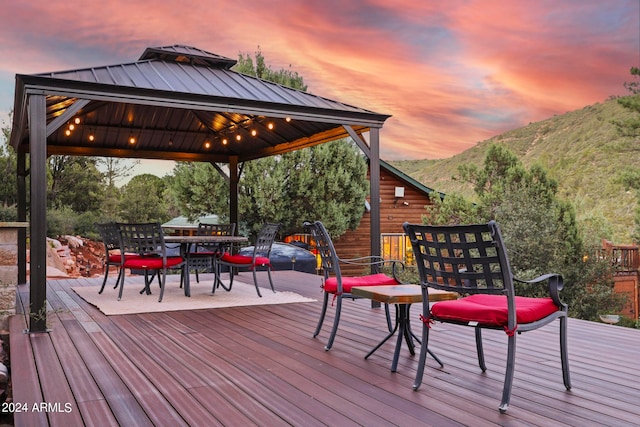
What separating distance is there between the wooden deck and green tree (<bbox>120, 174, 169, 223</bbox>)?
13.8 metres

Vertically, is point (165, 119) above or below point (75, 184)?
above

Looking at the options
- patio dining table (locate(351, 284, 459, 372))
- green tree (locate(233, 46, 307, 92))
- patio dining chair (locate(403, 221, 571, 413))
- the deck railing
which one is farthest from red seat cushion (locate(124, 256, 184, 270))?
the deck railing

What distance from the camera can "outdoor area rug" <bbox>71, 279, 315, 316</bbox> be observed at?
6.48 m

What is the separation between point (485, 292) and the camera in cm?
314

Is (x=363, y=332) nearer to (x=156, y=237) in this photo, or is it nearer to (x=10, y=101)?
(x=156, y=237)

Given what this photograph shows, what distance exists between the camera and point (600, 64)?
27172 mm

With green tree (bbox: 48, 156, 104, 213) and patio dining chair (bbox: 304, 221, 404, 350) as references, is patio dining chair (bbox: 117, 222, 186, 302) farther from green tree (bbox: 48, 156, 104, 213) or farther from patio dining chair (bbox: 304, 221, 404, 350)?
green tree (bbox: 48, 156, 104, 213)

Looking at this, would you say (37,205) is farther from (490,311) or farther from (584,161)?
(584,161)

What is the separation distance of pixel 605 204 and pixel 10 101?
21848mm

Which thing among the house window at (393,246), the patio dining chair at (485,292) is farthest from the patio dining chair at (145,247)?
the house window at (393,246)

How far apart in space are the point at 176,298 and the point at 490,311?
497cm

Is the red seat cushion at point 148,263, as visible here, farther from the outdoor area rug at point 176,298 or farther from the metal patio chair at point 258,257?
the metal patio chair at point 258,257

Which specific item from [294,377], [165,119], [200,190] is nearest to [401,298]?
[294,377]

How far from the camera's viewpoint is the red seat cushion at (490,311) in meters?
3.13
